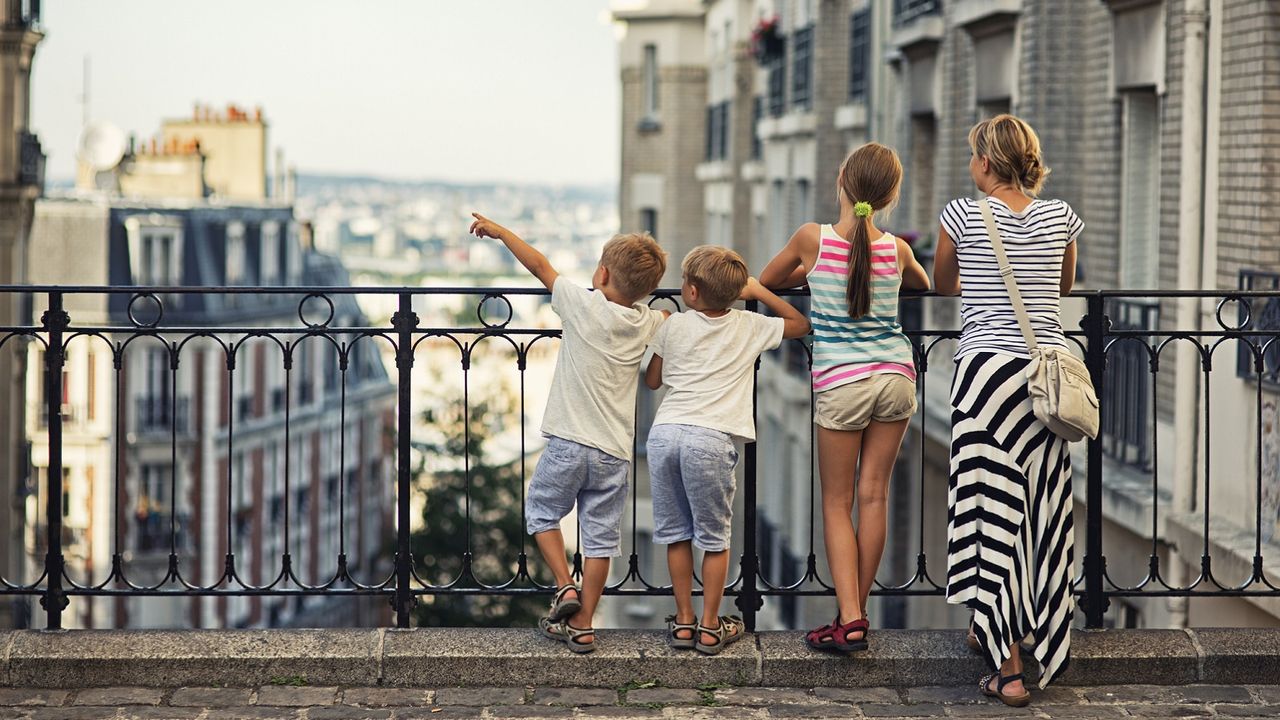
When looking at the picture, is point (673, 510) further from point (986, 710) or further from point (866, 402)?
point (986, 710)

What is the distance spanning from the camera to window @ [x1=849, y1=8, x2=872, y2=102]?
2230cm

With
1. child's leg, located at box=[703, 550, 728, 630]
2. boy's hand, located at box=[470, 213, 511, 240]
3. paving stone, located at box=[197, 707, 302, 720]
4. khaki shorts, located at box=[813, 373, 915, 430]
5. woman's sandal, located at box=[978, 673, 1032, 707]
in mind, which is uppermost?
boy's hand, located at box=[470, 213, 511, 240]

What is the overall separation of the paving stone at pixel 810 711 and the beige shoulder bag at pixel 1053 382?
1245 millimetres

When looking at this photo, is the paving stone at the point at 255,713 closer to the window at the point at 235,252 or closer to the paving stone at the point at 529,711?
the paving stone at the point at 529,711

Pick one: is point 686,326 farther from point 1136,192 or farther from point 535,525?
point 1136,192

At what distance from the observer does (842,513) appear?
7.09m

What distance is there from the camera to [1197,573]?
36.0 ft

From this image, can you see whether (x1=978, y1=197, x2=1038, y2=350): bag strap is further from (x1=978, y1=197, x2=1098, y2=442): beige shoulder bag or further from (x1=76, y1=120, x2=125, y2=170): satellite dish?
(x1=76, y1=120, x2=125, y2=170): satellite dish

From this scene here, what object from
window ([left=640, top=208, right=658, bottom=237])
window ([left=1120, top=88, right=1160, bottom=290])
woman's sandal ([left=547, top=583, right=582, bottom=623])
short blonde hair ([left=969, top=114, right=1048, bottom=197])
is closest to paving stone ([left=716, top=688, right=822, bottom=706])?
woman's sandal ([left=547, top=583, right=582, bottom=623])

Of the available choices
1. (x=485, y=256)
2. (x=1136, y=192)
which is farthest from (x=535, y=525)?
(x=485, y=256)

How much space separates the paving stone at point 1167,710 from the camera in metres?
6.82

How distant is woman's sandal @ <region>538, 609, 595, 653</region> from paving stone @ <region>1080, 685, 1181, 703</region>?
1.83 meters

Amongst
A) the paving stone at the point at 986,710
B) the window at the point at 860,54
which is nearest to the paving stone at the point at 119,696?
the paving stone at the point at 986,710

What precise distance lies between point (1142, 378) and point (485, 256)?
503ft
